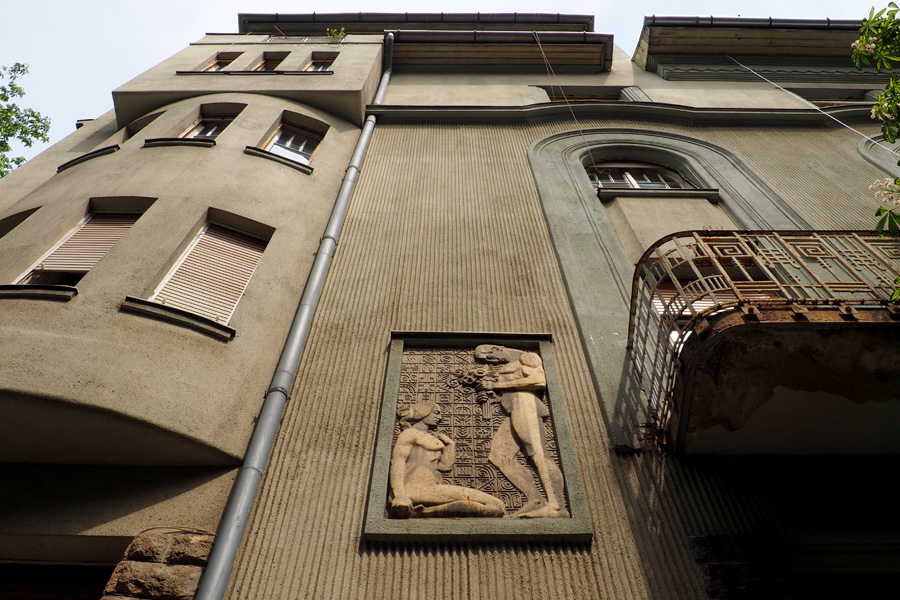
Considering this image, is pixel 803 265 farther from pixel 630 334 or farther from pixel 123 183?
pixel 123 183

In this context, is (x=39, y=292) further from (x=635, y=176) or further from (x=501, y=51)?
(x=501, y=51)

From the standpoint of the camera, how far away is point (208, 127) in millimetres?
9625

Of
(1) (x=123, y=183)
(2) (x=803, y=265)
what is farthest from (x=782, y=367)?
(1) (x=123, y=183)

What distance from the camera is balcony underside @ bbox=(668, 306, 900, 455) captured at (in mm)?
3859

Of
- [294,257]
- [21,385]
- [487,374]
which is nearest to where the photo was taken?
[21,385]

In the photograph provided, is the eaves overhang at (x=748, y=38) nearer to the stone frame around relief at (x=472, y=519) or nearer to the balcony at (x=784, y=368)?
the balcony at (x=784, y=368)

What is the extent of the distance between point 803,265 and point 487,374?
2.95 metres

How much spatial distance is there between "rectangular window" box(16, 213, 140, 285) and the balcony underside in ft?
20.2

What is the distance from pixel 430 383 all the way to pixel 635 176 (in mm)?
6567

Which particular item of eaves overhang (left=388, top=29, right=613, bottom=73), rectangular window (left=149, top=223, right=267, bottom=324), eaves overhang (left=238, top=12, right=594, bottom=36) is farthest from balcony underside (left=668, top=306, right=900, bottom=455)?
eaves overhang (left=238, top=12, right=594, bottom=36)

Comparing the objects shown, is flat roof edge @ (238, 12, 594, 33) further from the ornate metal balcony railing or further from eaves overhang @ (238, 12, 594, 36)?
the ornate metal balcony railing

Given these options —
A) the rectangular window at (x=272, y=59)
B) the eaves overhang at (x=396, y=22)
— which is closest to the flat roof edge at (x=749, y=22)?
the eaves overhang at (x=396, y=22)

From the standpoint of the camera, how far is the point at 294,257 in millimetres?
6414

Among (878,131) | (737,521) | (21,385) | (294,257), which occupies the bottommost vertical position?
(737,521)
